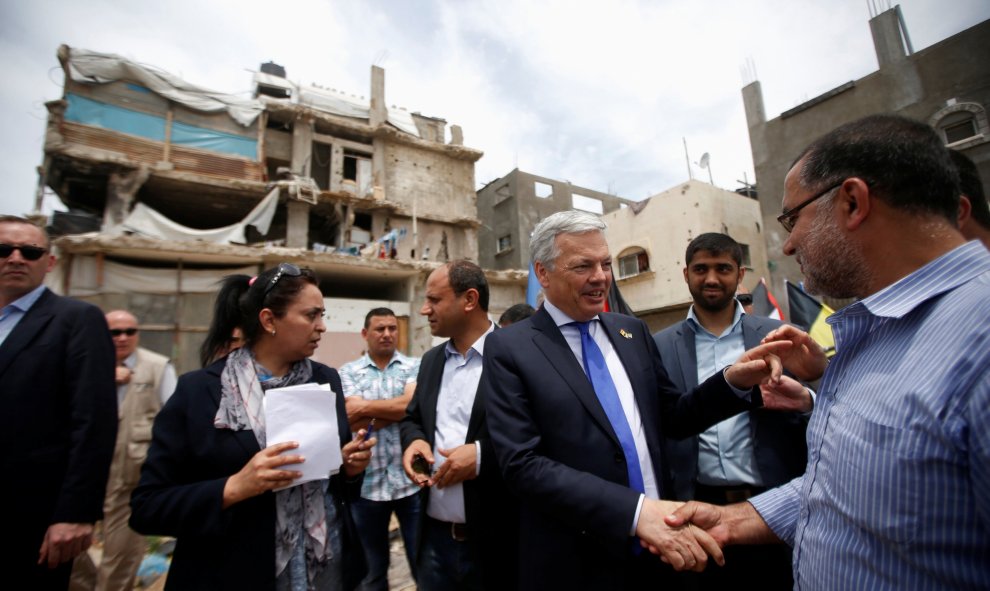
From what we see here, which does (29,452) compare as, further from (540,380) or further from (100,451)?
(540,380)

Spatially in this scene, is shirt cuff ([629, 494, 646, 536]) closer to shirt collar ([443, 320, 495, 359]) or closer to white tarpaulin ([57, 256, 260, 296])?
shirt collar ([443, 320, 495, 359])

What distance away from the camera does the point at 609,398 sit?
1.78m

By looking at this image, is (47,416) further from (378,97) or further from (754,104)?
(378,97)

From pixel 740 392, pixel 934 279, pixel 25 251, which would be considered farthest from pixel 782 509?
pixel 25 251

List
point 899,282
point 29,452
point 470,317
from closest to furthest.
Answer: point 899,282 < point 29,452 < point 470,317

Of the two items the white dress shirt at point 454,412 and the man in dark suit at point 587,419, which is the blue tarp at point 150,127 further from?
the man in dark suit at point 587,419

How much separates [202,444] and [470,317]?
5.18 ft

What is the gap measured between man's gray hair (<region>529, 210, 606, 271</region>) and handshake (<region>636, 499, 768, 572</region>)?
43.2 inches

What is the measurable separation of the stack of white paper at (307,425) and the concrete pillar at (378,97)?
68.4ft

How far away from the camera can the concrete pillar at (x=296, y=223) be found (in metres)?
17.1

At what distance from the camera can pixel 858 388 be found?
108cm

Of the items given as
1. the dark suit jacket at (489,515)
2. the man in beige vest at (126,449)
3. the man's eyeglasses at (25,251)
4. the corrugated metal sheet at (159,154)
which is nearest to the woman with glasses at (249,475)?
the dark suit jacket at (489,515)

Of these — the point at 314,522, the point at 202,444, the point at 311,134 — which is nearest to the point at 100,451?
the point at 202,444

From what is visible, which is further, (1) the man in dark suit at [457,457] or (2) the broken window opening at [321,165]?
(2) the broken window opening at [321,165]
